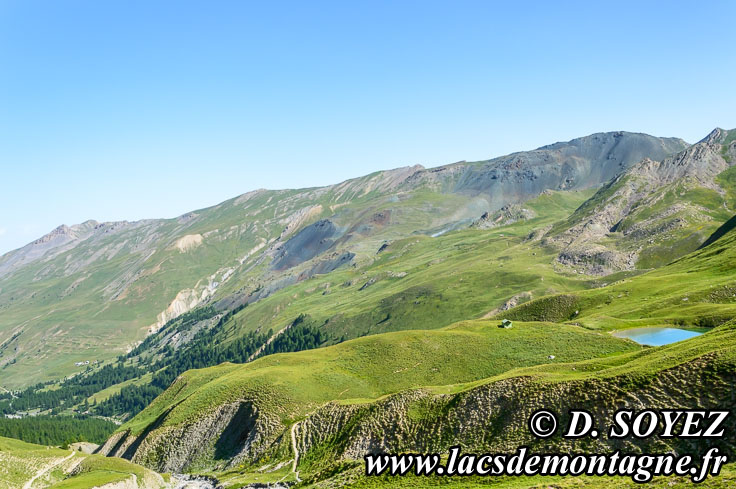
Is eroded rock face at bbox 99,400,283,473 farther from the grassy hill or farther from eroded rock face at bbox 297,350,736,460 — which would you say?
eroded rock face at bbox 297,350,736,460

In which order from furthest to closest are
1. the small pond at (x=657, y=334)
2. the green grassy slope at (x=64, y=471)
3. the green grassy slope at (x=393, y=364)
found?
the green grassy slope at (x=393, y=364)
the small pond at (x=657, y=334)
the green grassy slope at (x=64, y=471)

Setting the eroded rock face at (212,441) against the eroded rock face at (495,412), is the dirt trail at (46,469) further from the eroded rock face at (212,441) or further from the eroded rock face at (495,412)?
the eroded rock face at (495,412)

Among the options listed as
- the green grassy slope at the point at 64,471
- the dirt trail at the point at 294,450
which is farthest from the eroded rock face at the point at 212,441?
the green grassy slope at the point at 64,471

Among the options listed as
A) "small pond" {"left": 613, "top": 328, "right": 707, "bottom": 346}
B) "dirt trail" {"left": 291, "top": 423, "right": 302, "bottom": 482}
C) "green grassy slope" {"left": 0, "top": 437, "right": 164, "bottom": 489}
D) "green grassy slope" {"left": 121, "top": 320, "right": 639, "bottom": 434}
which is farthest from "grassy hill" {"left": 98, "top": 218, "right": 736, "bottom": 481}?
"green grassy slope" {"left": 0, "top": 437, "right": 164, "bottom": 489}

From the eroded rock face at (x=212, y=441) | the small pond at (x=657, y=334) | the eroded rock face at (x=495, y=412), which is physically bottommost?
the eroded rock face at (x=212, y=441)

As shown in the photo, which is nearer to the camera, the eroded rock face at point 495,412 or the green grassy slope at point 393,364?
the eroded rock face at point 495,412

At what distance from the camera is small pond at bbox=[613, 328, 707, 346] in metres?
104

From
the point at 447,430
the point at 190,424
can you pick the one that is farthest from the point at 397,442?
the point at 190,424

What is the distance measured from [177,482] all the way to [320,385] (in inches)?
1350

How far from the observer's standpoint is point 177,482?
98062 millimetres

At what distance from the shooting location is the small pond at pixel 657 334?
340ft

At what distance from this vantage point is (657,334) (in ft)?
361

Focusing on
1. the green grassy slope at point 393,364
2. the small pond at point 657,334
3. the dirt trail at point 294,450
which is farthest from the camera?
the green grassy slope at point 393,364

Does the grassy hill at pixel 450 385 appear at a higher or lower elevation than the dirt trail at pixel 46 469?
higher
